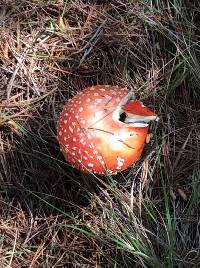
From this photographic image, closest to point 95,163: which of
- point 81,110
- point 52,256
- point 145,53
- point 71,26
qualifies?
point 81,110

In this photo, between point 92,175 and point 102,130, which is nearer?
point 102,130

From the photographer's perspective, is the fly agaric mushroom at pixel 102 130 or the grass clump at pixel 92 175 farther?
the grass clump at pixel 92 175

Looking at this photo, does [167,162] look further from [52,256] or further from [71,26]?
[71,26]

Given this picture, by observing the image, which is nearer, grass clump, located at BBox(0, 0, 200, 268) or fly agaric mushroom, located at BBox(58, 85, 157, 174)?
fly agaric mushroom, located at BBox(58, 85, 157, 174)

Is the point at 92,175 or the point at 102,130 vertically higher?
the point at 102,130
